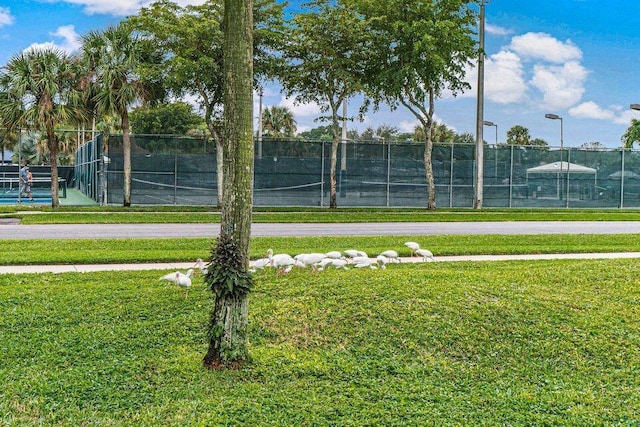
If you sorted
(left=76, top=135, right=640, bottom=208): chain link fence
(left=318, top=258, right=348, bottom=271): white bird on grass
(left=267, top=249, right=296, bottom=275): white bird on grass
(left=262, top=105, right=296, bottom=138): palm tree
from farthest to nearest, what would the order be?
(left=262, top=105, right=296, bottom=138): palm tree → (left=76, top=135, right=640, bottom=208): chain link fence → (left=318, top=258, right=348, bottom=271): white bird on grass → (left=267, top=249, right=296, bottom=275): white bird on grass

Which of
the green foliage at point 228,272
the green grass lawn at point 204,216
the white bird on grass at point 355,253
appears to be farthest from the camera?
the green grass lawn at point 204,216

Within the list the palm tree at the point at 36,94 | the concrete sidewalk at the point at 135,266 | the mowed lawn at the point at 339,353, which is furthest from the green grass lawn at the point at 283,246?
the palm tree at the point at 36,94

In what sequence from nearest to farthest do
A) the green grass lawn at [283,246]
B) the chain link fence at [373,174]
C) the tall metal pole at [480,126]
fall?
the green grass lawn at [283,246] < the chain link fence at [373,174] < the tall metal pole at [480,126]

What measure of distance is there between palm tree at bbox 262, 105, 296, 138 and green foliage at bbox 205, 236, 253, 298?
2752 inches

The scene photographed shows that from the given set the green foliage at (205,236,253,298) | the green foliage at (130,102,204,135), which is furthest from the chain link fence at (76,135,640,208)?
the green foliage at (130,102,204,135)

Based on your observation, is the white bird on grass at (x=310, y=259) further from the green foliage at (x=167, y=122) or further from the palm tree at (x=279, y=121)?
the palm tree at (x=279, y=121)

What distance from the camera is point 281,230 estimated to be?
1667 centimetres

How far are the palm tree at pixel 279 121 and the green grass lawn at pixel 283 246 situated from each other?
6137 cm

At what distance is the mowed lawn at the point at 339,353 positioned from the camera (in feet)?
14.5

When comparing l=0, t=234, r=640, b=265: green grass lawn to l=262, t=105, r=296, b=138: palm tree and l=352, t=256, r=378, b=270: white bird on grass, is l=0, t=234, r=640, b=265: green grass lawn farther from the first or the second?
l=262, t=105, r=296, b=138: palm tree

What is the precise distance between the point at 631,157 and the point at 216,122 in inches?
924

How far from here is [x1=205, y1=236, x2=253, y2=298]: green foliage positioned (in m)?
4.84

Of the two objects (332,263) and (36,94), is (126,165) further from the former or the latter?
(332,263)

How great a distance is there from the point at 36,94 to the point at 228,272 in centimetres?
2029
